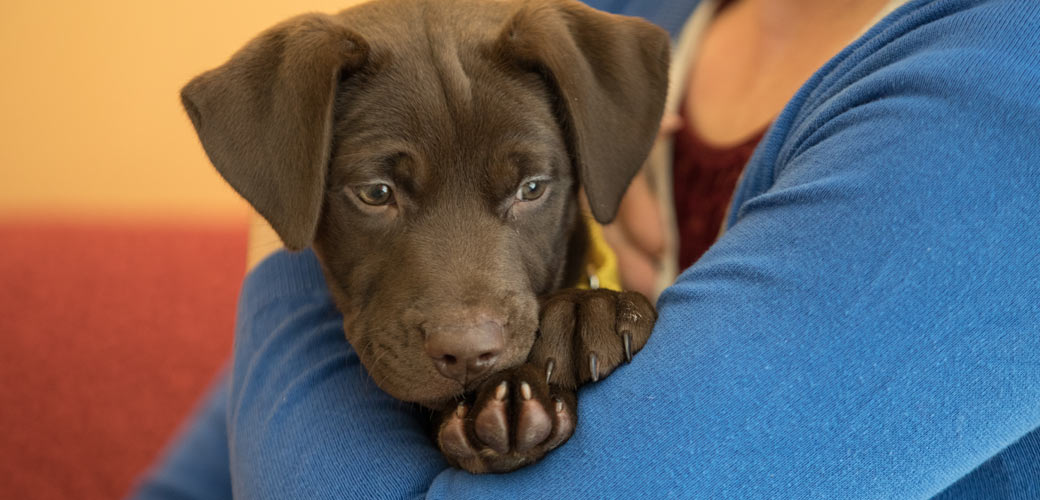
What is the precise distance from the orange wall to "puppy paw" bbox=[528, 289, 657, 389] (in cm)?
484

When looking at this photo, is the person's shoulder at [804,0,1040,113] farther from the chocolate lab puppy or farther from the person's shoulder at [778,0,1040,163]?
the chocolate lab puppy

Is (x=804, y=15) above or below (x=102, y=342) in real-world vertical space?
above

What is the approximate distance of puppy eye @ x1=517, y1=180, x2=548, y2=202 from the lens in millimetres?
1844

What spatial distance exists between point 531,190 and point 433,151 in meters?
0.24

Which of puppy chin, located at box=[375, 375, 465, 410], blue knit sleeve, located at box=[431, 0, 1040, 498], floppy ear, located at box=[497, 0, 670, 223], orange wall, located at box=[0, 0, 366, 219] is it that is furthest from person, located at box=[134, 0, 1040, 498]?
orange wall, located at box=[0, 0, 366, 219]

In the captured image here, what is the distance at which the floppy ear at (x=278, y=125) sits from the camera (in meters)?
1.70

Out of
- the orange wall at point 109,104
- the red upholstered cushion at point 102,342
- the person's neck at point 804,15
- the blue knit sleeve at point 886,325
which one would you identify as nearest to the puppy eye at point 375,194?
the blue knit sleeve at point 886,325

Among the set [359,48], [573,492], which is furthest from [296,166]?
[573,492]

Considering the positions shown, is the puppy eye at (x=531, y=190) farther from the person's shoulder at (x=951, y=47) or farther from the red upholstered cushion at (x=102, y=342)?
the red upholstered cushion at (x=102, y=342)

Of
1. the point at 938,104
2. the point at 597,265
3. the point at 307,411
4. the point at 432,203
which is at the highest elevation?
the point at 938,104

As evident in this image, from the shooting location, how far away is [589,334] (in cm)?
156

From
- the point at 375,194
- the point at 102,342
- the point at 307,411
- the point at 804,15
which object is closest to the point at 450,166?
the point at 375,194

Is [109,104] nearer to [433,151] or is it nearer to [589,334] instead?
[433,151]

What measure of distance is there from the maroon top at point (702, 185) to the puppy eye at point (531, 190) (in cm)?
51
